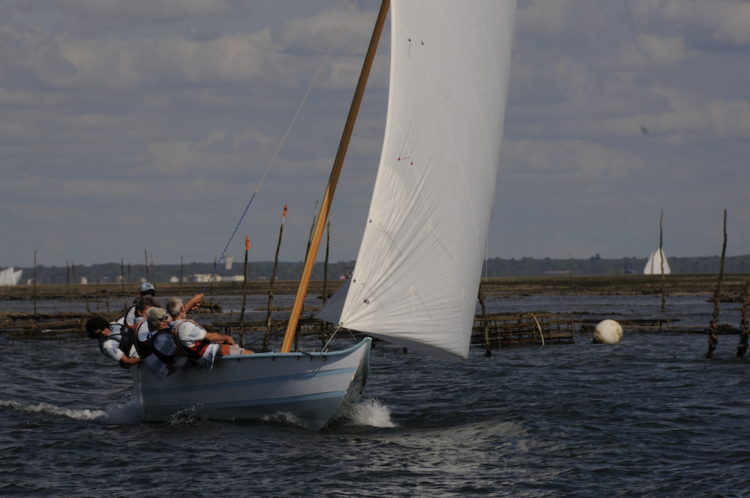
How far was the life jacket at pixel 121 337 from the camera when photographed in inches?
757

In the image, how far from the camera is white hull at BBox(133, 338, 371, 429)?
58.3 ft

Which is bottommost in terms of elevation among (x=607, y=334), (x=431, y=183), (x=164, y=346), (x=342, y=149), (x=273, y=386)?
(x=607, y=334)

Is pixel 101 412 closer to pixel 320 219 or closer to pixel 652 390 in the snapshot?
pixel 320 219

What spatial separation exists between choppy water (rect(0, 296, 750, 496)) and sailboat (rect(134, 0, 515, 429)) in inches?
29.8

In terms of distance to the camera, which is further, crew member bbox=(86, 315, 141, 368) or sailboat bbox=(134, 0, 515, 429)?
crew member bbox=(86, 315, 141, 368)

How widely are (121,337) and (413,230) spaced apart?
589 cm

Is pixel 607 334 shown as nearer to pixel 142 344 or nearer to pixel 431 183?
pixel 431 183

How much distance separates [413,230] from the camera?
17641 mm

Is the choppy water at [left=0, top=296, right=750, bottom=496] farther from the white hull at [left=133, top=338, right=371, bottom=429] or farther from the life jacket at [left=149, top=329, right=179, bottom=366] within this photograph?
the life jacket at [left=149, top=329, right=179, bottom=366]

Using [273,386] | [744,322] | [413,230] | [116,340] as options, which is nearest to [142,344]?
[116,340]

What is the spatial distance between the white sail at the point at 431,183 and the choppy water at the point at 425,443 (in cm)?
210

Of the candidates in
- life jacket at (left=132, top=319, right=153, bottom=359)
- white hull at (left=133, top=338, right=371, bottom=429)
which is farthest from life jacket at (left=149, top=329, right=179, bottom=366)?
white hull at (left=133, top=338, right=371, bottom=429)

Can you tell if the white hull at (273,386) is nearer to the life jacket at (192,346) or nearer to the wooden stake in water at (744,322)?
the life jacket at (192,346)

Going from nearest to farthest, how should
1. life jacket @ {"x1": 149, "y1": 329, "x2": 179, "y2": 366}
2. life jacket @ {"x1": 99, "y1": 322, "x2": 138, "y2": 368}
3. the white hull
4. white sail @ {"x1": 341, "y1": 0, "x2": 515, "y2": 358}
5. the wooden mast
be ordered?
white sail @ {"x1": 341, "y1": 0, "x2": 515, "y2": 358} → the white hull → life jacket @ {"x1": 149, "y1": 329, "x2": 179, "y2": 366} → the wooden mast → life jacket @ {"x1": 99, "y1": 322, "x2": 138, "y2": 368}
